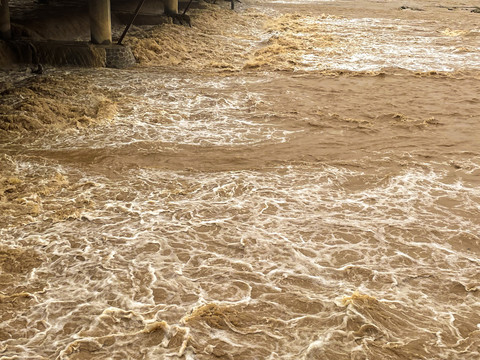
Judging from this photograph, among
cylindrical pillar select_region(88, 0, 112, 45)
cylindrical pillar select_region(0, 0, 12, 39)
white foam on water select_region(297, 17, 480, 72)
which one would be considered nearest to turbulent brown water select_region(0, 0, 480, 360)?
cylindrical pillar select_region(88, 0, 112, 45)

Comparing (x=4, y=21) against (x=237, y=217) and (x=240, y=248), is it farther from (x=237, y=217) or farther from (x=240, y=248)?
(x=240, y=248)

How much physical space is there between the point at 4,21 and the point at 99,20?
2.34m

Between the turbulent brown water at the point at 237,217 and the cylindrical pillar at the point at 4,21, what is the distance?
1888 mm

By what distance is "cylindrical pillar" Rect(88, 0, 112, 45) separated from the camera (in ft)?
41.8

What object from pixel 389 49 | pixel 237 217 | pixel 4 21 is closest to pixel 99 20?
pixel 4 21

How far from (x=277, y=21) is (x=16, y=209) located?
18.4 m

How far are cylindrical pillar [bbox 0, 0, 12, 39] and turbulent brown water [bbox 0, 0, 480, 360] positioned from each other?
1.89m

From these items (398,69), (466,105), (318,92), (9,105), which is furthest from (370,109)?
(9,105)

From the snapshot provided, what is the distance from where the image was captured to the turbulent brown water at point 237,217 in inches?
167

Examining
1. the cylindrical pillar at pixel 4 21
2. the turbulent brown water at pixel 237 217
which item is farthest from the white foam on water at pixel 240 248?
the cylindrical pillar at pixel 4 21

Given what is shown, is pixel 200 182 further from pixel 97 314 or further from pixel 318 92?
pixel 318 92

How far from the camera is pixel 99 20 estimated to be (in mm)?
12789

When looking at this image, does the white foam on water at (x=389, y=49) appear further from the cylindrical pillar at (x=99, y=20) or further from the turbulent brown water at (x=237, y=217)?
the cylindrical pillar at (x=99, y=20)

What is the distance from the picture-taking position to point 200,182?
6.81m
